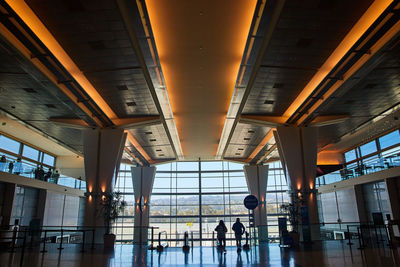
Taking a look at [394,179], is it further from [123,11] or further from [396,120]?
[123,11]

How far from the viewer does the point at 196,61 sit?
1284 centimetres

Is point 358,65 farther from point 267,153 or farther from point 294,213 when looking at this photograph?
point 267,153

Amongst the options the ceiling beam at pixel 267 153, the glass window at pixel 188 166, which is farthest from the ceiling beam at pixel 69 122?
the glass window at pixel 188 166

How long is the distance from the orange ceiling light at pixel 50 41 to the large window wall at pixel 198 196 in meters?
21.4

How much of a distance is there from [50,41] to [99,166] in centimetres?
→ 891

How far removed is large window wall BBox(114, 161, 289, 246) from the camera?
110 ft

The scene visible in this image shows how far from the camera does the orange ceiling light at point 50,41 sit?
848 cm

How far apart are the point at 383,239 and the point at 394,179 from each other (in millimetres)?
5727

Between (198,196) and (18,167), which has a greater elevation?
(18,167)

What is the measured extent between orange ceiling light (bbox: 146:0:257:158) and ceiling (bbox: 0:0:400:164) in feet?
0.15

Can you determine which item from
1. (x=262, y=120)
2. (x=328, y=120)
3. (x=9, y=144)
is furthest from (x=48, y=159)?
(x=328, y=120)

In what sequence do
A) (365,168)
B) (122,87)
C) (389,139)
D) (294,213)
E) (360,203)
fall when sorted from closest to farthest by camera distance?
(122,87)
(294,213)
(365,168)
(360,203)
(389,139)

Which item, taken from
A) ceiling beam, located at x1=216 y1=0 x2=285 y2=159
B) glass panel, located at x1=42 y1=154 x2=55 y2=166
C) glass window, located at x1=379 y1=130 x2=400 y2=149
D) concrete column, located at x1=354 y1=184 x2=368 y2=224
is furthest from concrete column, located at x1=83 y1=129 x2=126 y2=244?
glass window, located at x1=379 y1=130 x2=400 y2=149

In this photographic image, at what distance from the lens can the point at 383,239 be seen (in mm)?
14453
